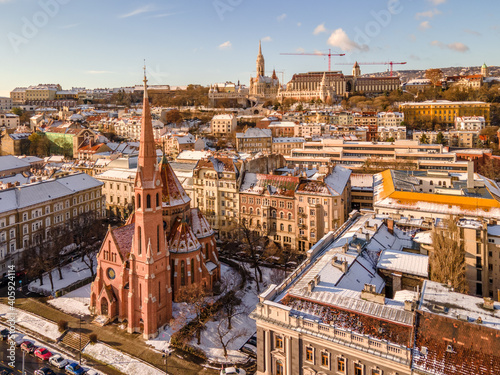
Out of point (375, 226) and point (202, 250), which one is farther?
point (202, 250)

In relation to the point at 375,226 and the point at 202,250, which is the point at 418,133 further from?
the point at 202,250

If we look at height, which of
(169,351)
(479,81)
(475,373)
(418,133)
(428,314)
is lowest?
(169,351)

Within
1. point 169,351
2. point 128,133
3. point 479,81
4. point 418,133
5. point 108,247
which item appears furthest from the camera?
point 479,81

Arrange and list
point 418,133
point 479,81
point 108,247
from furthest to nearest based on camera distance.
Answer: point 479,81
point 418,133
point 108,247

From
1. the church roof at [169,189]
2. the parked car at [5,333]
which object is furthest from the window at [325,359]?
the parked car at [5,333]

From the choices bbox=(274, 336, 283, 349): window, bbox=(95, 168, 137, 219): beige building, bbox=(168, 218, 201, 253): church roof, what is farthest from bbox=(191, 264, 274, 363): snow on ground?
bbox=(95, 168, 137, 219): beige building

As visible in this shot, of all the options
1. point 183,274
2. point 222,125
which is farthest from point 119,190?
point 222,125

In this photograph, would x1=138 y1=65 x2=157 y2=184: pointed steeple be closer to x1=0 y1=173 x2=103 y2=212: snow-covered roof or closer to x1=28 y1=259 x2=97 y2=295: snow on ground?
x1=28 y1=259 x2=97 y2=295: snow on ground

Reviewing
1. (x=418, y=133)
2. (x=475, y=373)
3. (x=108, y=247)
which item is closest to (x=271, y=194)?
(x=108, y=247)
